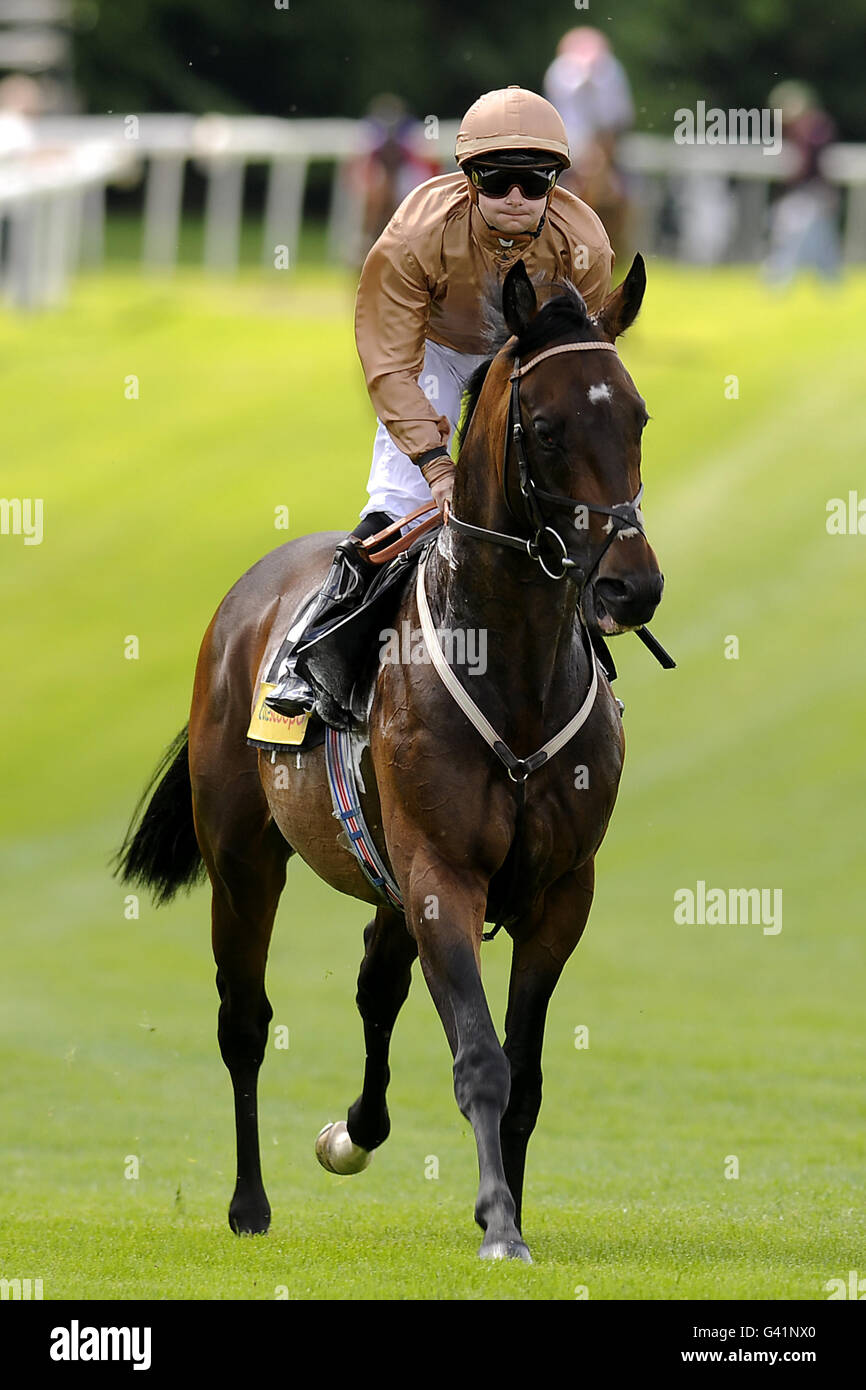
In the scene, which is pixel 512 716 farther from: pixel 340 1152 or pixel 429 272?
pixel 340 1152

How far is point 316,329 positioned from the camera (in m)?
28.3

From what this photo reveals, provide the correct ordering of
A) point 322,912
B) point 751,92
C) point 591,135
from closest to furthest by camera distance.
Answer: point 322,912 < point 591,135 < point 751,92

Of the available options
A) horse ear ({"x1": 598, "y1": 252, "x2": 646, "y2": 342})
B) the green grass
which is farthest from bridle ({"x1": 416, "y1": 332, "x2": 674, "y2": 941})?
the green grass

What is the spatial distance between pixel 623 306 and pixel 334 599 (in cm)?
137

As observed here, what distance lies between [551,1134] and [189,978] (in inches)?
164

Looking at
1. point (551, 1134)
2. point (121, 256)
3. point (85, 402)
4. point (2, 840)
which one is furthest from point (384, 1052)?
point (121, 256)

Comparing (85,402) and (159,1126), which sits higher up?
(85,402)

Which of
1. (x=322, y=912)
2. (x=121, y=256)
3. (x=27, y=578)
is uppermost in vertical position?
(x=121, y=256)

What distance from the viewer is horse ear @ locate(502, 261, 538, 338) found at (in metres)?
5.69

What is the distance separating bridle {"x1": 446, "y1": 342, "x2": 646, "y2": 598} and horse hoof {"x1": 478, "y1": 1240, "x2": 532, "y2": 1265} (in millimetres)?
1645

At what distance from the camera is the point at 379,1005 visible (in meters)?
7.65

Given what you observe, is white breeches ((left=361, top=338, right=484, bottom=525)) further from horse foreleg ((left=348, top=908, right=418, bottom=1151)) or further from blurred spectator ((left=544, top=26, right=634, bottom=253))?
blurred spectator ((left=544, top=26, right=634, bottom=253))

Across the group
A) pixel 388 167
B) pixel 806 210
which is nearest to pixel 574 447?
pixel 388 167
